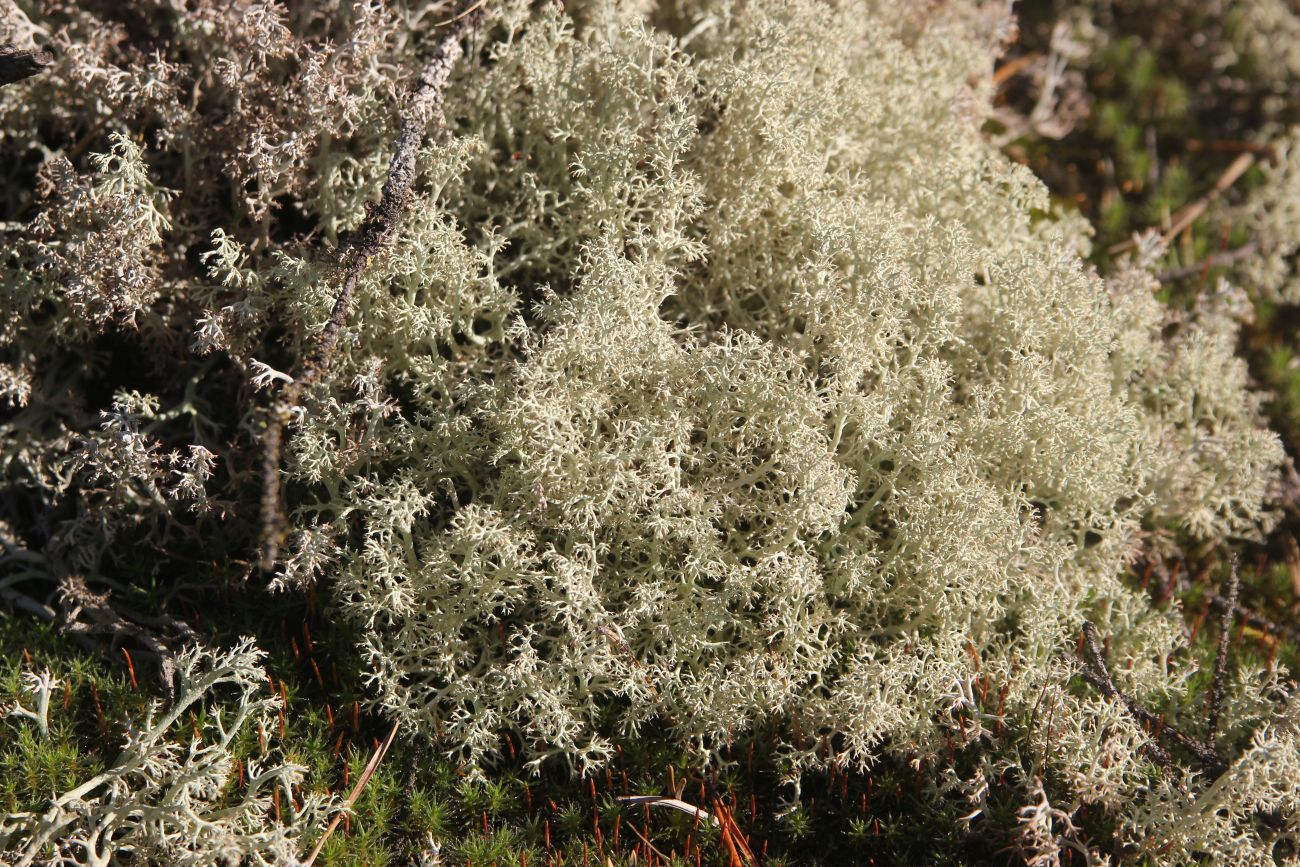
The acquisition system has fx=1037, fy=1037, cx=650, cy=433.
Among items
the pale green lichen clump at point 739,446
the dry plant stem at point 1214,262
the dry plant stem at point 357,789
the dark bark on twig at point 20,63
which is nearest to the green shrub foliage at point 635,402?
the pale green lichen clump at point 739,446

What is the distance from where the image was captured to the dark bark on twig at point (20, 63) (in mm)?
3176

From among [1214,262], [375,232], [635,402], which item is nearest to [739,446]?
[635,402]

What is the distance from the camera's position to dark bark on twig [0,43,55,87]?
3176 mm

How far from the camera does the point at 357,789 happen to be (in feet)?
9.79

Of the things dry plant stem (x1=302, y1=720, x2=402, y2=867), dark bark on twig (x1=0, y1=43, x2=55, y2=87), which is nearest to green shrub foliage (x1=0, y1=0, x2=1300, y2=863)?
dry plant stem (x1=302, y1=720, x2=402, y2=867)

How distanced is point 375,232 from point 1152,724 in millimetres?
2818

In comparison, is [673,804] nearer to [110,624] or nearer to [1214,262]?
[110,624]

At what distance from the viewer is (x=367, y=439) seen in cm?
319

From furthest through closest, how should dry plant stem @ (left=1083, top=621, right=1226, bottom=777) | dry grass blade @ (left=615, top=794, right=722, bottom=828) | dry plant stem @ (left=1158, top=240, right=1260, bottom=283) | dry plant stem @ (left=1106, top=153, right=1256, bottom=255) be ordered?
1. dry plant stem @ (left=1106, top=153, right=1256, bottom=255)
2. dry plant stem @ (left=1158, top=240, right=1260, bottom=283)
3. dry plant stem @ (left=1083, top=621, right=1226, bottom=777)
4. dry grass blade @ (left=615, top=794, right=722, bottom=828)

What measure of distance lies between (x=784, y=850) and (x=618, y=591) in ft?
2.97

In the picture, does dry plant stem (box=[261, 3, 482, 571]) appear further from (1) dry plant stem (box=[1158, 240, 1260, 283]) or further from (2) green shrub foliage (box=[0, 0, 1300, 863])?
(1) dry plant stem (box=[1158, 240, 1260, 283])

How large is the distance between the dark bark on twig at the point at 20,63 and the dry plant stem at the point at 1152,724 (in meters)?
3.71

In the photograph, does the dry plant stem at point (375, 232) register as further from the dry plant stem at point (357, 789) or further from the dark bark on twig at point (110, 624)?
the dry plant stem at point (357, 789)

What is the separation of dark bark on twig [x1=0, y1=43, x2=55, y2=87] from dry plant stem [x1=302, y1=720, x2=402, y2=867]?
90.5 inches
